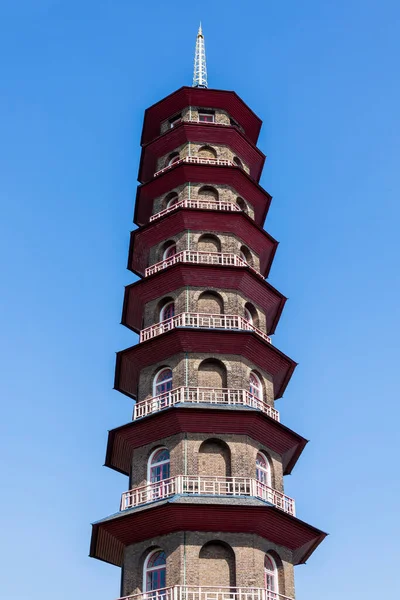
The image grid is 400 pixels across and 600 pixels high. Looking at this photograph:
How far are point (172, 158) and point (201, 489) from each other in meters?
18.9

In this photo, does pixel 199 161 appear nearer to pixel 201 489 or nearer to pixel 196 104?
pixel 196 104

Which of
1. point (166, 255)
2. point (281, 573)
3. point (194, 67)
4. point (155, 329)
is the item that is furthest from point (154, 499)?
point (194, 67)

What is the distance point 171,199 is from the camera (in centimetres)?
4028

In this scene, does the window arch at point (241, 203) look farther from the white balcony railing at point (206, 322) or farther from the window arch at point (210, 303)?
the white balcony railing at point (206, 322)

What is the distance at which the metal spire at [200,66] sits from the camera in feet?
159

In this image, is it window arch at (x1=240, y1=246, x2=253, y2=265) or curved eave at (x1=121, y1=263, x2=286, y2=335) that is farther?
window arch at (x1=240, y1=246, x2=253, y2=265)

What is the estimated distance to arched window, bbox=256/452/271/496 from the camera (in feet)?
103

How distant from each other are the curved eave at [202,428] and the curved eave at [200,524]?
3434 millimetres

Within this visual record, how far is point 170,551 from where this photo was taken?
28156 millimetres

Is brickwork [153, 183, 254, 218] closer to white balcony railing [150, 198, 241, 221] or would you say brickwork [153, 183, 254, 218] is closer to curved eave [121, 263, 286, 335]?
white balcony railing [150, 198, 241, 221]

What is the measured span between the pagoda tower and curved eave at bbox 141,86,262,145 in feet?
0.33

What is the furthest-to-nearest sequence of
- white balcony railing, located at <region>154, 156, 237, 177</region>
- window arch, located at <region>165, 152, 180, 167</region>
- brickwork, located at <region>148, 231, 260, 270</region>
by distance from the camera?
1. window arch, located at <region>165, 152, 180, 167</region>
2. white balcony railing, located at <region>154, 156, 237, 177</region>
3. brickwork, located at <region>148, 231, 260, 270</region>

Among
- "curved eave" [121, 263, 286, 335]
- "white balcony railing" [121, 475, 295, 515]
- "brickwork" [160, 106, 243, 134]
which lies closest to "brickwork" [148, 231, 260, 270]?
"curved eave" [121, 263, 286, 335]

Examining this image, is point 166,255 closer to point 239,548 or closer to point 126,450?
point 126,450
